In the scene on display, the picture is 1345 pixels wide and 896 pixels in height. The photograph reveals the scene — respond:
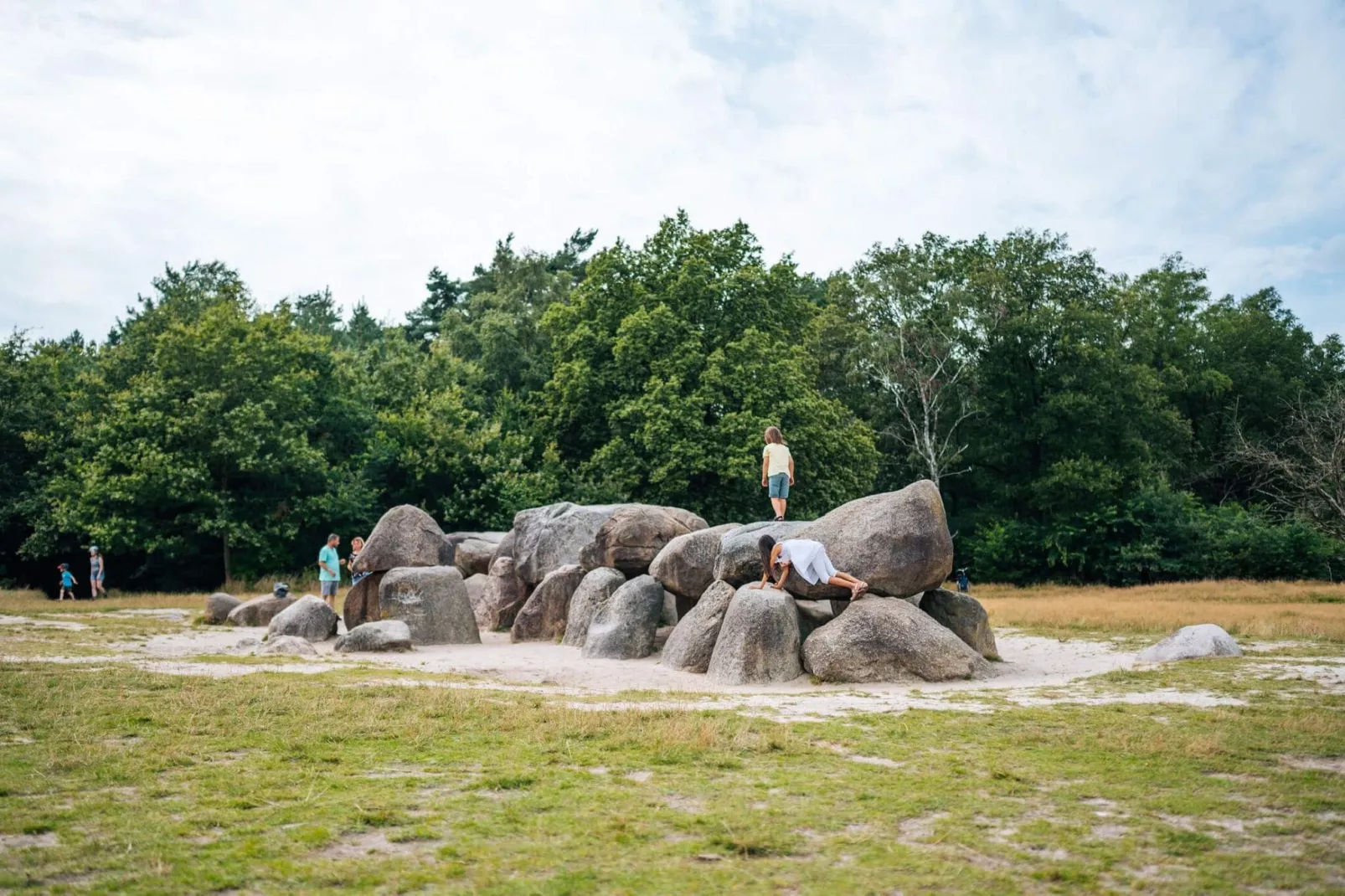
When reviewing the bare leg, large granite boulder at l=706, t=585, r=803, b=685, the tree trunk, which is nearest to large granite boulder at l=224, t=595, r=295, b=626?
the tree trunk

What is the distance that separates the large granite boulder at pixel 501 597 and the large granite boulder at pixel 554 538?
271mm

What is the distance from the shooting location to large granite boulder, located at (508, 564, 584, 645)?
23203mm

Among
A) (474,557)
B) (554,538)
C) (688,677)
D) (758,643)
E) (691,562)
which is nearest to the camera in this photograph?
(758,643)

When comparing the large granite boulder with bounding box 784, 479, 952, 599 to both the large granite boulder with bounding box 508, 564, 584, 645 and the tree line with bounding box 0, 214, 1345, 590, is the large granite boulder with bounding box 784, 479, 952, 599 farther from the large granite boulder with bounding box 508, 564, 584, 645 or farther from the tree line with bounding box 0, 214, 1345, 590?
the tree line with bounding box 0, 214, 1345, 590

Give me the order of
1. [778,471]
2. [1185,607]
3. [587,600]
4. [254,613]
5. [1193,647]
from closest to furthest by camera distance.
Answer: [1193,647]
[778,471]
[587,600]
[254,613]
[1185,607]

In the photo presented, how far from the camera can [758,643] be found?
16.0 m

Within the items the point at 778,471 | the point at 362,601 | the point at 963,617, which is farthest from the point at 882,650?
the point at 362,601

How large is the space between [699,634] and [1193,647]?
8030 mm

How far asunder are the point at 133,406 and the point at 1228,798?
136ft

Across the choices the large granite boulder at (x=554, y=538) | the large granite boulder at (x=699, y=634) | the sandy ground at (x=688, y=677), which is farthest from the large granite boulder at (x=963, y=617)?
the large granite boulder at (x=554, y=538)

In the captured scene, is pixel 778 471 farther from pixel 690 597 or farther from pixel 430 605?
pixel 430 605

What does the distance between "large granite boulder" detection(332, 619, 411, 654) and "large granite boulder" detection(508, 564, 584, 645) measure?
10.4 feet

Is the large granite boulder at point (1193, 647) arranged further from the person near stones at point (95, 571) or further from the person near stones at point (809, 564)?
the person near stones at point (95, 571)

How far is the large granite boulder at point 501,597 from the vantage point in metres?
26.0
